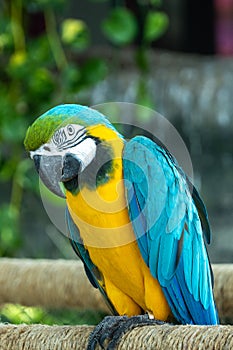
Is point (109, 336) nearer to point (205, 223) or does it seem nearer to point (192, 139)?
point (205, 223)

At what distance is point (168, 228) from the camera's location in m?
1.20

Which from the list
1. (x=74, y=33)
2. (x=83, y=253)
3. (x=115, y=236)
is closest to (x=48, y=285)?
(x=83, y=253)

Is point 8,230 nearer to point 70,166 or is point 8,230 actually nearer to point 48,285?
point 48,285

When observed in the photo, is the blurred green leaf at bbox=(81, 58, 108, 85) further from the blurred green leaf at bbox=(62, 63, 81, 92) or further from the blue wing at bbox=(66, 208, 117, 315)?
the blue wing at bbox=(66, 208, 117, 315)

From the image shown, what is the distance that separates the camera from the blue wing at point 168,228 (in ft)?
3.87

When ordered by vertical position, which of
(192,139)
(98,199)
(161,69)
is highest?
(98,199)

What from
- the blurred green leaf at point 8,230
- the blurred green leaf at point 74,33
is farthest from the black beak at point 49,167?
the blurred green leaf at point 74,33

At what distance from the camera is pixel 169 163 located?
121cm

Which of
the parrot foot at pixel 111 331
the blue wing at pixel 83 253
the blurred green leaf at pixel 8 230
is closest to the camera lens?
the parrot foot at pixel 111 331

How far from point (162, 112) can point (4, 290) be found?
3.96 ft

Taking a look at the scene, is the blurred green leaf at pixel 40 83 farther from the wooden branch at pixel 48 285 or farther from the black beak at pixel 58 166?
the black beak at pixel 58 166

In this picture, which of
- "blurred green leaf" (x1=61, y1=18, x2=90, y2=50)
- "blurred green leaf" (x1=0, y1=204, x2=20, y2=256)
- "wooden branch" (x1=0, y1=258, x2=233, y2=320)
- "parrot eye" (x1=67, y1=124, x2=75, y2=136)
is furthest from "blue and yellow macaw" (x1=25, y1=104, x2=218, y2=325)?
"blurred green leaf" (x1=61, y1=18, x2=90, y2=50)

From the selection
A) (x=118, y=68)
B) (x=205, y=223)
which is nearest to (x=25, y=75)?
(x=118, y=68)

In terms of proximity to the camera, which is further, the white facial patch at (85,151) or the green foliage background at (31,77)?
the green foliage background at (31,77)
